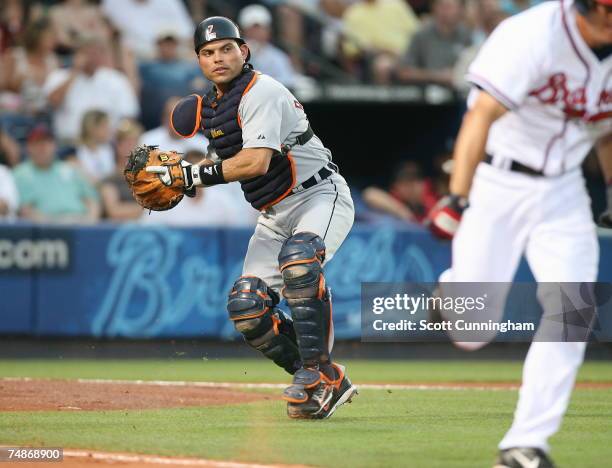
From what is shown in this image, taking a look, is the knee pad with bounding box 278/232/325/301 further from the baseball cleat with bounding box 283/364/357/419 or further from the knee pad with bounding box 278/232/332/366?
the baseball cleat with bounding box 283/364/357/419

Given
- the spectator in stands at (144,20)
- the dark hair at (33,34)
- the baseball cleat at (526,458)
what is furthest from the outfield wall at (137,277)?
the baseball cleat at (526,458)

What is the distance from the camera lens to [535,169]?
16.7ft

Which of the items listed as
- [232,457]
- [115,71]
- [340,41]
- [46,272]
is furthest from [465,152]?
[340,41]

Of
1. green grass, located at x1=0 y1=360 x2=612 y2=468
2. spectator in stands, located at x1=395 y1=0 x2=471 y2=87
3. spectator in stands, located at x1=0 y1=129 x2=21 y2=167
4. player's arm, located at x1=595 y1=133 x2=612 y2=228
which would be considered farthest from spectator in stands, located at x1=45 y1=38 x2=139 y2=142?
player's arm, located at x1=595 y1=133 x2=612 y2=228

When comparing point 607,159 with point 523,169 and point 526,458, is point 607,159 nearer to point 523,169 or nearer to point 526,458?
point 523,169

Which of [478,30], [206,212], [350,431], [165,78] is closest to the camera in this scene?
[350,431]

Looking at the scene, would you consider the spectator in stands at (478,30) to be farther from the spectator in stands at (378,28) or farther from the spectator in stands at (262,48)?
the spectator in stands at (262,48)

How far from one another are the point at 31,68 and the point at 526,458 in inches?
385

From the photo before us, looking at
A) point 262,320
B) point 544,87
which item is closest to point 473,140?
point 544,87

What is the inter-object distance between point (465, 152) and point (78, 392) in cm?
425

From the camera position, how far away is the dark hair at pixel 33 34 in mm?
13328

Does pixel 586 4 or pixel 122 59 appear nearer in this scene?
pixel 586 4

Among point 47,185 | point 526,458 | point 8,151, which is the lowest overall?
point 47,185

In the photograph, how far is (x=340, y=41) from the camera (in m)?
16.2
